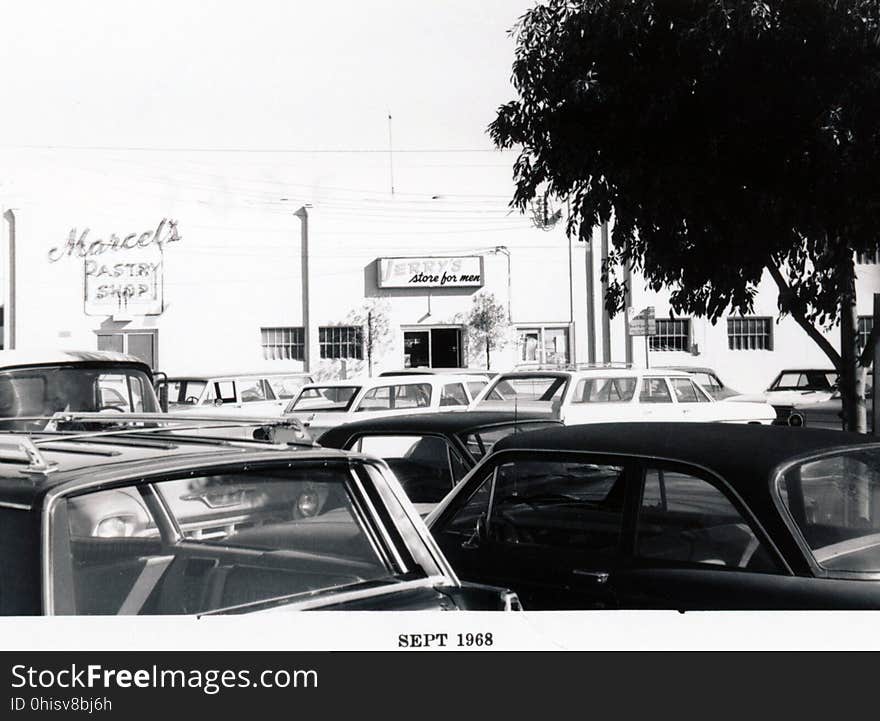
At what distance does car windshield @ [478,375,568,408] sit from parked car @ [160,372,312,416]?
11.5 ft

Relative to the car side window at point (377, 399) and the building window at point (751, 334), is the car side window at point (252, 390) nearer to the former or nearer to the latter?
the car side window at point (377, 399)

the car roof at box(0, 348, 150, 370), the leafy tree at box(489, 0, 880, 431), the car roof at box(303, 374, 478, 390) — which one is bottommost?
the car roof at box(303, 374, 478, 390)

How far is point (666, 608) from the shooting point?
151 inches

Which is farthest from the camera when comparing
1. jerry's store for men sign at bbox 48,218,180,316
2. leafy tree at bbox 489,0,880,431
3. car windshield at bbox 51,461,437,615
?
jerry's store for men sign at bbox 48,218,180,316

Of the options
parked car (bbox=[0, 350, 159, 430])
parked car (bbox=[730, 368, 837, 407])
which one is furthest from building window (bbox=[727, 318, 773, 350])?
parked car (bbox=[0, 350, 159, 430])

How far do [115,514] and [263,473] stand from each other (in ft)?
2.66

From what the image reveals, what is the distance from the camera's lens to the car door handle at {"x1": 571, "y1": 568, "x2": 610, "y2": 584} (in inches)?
160

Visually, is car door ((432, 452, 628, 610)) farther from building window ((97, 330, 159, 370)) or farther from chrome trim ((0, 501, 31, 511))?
building window ((97, 330, 159, 370))

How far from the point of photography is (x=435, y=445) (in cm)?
718

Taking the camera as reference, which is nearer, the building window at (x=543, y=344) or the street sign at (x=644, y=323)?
the street sign at (x=644, y=323)

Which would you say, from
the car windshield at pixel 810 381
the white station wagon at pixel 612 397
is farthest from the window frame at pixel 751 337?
the white station wagon at pixel 612 397

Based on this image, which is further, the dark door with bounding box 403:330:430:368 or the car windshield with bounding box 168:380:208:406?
the dark door with bounding box 403:330:430:368

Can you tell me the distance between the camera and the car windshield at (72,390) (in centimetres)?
774

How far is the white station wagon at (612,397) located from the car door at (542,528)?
7461mm
